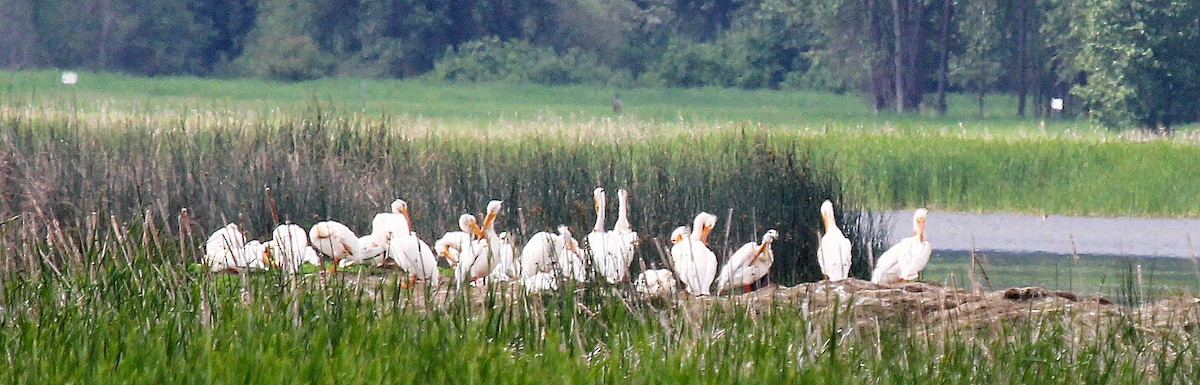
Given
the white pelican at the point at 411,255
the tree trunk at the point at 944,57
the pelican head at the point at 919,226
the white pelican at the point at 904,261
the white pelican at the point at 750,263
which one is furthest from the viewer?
the tree trunk at the point at 944,57

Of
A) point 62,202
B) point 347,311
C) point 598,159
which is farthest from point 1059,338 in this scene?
point 598,159

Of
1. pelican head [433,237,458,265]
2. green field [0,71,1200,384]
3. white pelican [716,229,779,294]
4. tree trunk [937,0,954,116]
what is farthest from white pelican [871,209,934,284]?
tree trunk [937,0,954,116]

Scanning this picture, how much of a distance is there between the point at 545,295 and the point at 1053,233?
10.3m

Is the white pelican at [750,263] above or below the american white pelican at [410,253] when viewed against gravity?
below

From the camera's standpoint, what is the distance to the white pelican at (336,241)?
8.98 metres

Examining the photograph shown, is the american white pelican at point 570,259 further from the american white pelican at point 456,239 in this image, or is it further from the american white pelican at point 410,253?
the american white pelican at point 410,253

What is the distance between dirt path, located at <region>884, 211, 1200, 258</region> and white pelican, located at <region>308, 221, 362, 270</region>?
6381mm

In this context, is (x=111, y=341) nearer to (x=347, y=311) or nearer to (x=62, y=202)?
(x=347, y=311)

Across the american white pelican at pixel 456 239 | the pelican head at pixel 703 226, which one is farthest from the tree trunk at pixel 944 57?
the american white pelican at pixel 456 239

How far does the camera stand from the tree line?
129 feet

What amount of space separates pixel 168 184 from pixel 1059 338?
6.13 metres

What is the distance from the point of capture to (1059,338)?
5625 mm

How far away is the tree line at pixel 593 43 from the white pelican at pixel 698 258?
28.1 m

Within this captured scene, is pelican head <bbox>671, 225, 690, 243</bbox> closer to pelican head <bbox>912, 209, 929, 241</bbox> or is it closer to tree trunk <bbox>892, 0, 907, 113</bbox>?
pelican head <bbox>912, 209, 929, 241</bbox>
